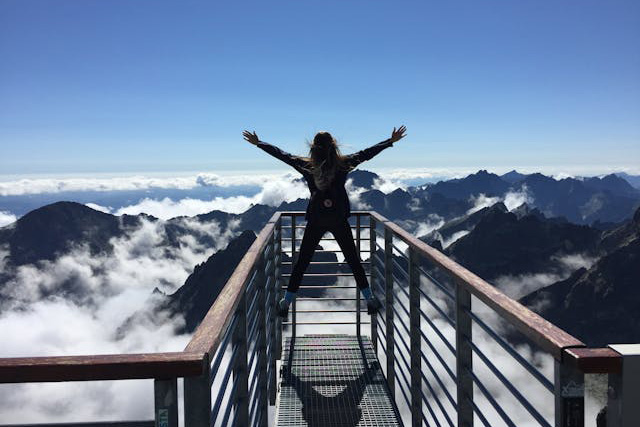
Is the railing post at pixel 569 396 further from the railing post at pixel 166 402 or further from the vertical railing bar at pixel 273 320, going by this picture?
the vertical railing bar at pixel 273 320

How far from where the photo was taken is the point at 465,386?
309cm

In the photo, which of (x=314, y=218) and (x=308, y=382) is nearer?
(x=314, y=218)

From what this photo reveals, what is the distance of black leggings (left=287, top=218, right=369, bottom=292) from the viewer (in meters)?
5.42

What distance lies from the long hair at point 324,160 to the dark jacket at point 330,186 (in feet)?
0.22

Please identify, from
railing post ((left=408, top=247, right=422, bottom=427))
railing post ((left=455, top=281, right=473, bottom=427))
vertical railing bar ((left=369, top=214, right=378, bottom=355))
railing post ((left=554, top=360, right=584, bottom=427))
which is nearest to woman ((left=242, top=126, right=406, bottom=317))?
railing post ((left=408, top=247, right=422, bottom=427))

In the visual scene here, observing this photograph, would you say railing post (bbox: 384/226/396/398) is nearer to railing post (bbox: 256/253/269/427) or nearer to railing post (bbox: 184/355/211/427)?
railing post (bbox: 256/253/269/427)

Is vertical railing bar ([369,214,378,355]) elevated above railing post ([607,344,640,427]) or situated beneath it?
situated beneath

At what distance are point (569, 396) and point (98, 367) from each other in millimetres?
1580

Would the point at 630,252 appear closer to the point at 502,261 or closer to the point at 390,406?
the point at 502,261

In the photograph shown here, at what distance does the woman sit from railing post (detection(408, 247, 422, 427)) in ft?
3.46

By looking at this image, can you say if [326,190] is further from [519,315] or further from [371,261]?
[519,315]

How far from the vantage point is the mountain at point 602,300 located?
124 metres

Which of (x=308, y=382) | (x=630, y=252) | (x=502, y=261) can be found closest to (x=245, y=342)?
(x=308, y=382)

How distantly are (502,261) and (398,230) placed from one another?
204530 millimetres
